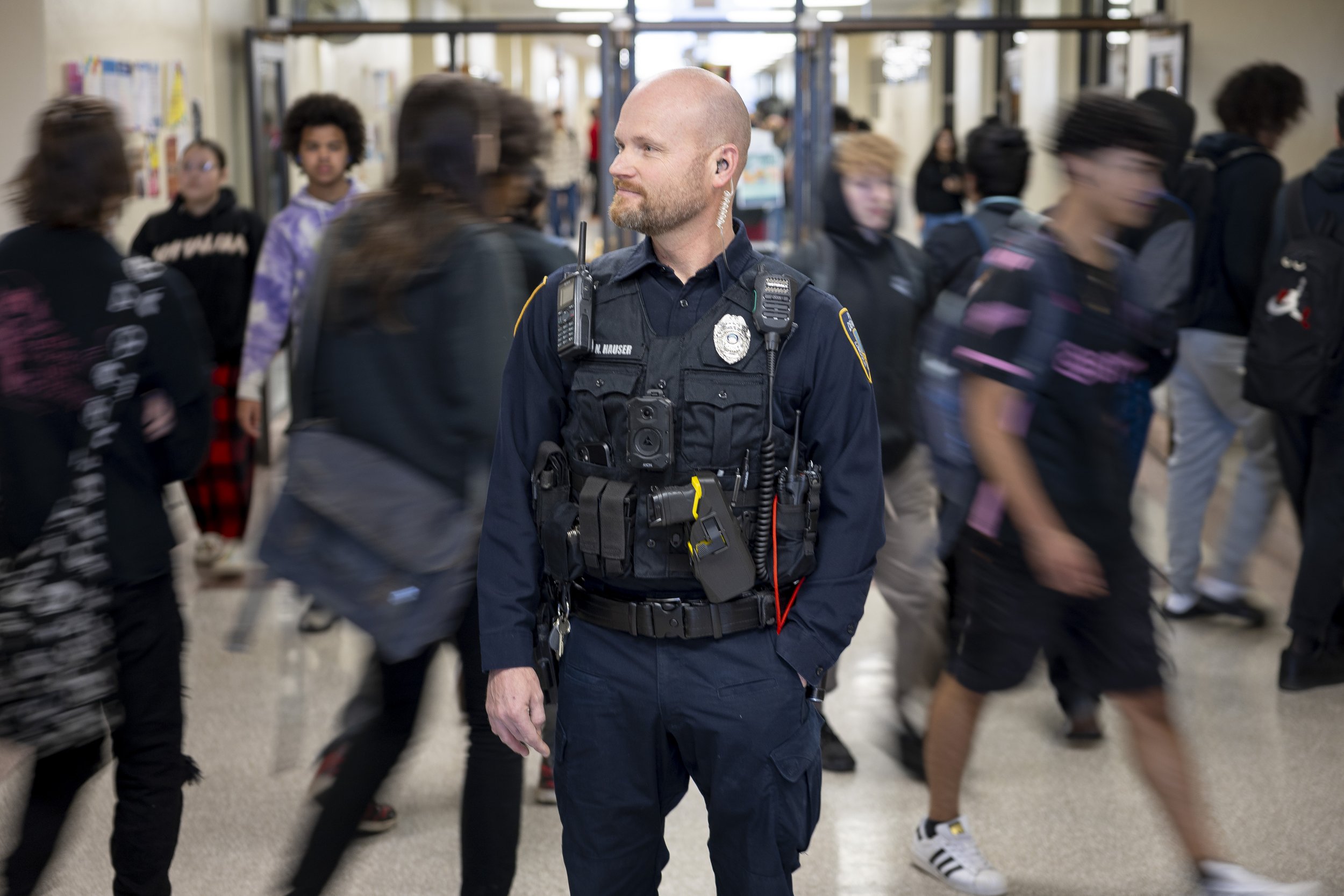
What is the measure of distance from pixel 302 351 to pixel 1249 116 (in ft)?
10.6

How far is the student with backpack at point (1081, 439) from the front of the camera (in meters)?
2.31

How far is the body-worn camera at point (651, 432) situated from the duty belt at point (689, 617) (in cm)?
19

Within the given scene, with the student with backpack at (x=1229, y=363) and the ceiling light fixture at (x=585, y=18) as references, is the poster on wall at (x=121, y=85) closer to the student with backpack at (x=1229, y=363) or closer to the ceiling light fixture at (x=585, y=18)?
the ceiling light fixture at (x=585, y=18)

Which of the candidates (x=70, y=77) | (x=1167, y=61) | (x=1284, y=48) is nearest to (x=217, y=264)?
(x=70, y=77)

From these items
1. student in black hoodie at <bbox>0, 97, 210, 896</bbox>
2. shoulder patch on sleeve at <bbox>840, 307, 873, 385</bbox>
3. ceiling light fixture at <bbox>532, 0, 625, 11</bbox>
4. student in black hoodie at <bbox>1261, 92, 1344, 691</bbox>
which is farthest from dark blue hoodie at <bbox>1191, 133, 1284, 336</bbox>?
ceiling light fixture at <bbox>532, 0, 625, 11</bbox>

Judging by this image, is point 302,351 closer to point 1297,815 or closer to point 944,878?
point 944,878

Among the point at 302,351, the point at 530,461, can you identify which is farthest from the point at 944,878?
the point at 302,351

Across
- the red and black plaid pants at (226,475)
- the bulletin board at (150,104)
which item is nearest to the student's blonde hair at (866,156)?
the red and black plaid pants at (226,475)

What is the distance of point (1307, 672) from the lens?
3.77 meters

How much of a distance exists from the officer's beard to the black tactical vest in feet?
0.35

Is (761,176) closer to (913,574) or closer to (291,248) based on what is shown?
(291,248)

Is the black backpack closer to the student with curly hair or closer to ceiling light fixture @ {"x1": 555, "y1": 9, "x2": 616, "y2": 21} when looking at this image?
the student with curly hair

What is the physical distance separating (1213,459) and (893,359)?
1.85 metres

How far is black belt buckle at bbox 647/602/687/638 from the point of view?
1.70 meters
